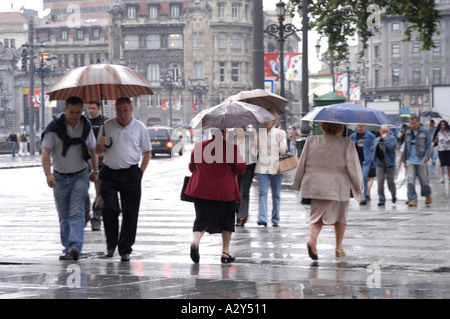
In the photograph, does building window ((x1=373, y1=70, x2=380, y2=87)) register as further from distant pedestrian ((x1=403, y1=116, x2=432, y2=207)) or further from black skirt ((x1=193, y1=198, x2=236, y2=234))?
black skirt ((x1=193, y1=198, x2=236, y2=234))

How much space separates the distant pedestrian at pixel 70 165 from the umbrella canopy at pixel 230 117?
1312mm

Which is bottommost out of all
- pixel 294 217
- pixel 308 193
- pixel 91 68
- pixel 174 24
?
Answer: pixel 294 217

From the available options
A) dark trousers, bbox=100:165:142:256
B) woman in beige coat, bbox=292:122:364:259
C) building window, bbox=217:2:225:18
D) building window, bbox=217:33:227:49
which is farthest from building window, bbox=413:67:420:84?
dark trousers, bbox=100:165:142:256

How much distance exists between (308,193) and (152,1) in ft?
351

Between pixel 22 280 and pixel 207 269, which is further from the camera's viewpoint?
pixel 207 269

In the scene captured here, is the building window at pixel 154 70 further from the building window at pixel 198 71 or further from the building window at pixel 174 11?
the building window at pixel 174 11

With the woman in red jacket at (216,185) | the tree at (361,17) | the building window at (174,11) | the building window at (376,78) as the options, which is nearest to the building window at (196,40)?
the building window at (174,11)

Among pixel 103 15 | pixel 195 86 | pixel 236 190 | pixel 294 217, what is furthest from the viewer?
pixel 103 15

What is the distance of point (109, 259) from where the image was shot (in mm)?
9406

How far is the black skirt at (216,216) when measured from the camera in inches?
359

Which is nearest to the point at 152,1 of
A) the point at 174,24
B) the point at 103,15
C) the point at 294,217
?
the point at 174,24
